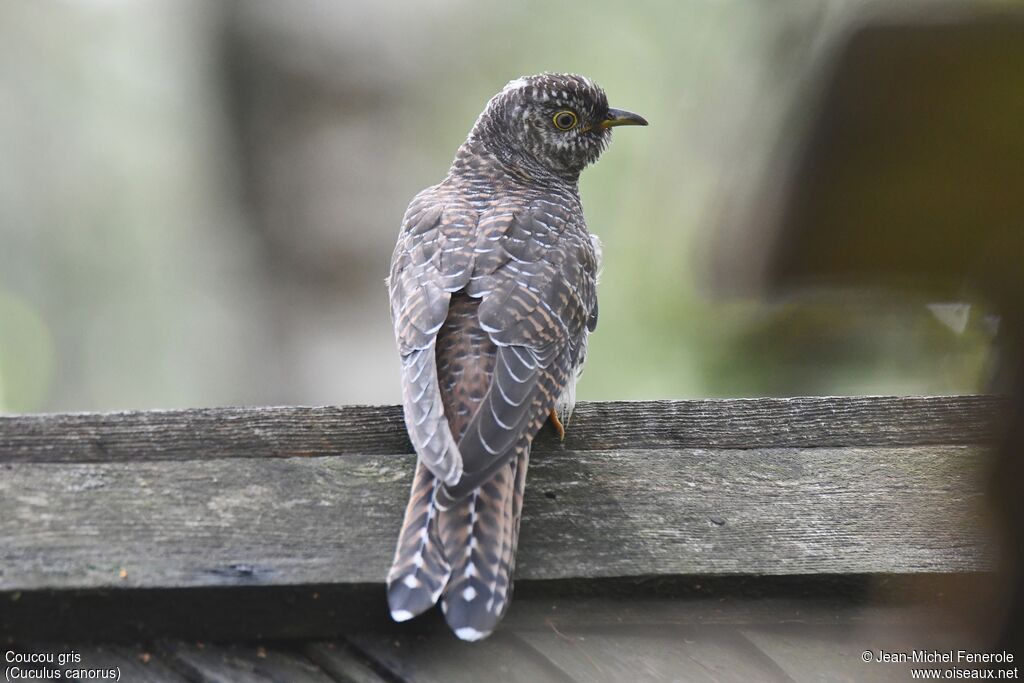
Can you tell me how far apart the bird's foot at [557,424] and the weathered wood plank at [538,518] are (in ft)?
0.50

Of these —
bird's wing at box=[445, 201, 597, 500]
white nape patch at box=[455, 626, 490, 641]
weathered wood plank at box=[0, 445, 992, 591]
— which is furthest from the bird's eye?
white nape patch at box=[455, 626, 490, 641]

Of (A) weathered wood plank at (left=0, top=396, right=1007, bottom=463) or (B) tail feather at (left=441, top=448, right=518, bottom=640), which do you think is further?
(A) weathered wood plank at (left=0, top=396, right=1007, bottom=463)

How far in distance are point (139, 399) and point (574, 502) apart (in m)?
4.07

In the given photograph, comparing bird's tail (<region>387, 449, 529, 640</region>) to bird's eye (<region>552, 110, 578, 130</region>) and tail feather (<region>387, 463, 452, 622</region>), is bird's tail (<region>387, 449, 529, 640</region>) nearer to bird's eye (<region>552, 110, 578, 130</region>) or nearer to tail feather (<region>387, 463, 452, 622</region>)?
tail feather (<region>387, 463, 452, 622</region>)

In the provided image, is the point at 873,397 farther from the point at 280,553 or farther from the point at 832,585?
the point at 280,553

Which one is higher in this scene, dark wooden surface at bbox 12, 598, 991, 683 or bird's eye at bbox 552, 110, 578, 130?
bird's eye at bbox 552, 110, 578, 130

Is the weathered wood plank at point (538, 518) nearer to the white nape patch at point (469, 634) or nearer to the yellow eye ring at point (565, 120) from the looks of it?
the white nape patch at point (469, 634)

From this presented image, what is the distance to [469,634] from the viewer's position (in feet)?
5.21

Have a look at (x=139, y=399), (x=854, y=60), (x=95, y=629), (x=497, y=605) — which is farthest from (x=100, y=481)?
(x=139, y=399)

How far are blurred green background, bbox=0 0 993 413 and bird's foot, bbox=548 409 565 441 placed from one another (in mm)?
2157

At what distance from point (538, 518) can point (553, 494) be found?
0.29 feet

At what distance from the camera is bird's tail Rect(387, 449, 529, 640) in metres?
1.60

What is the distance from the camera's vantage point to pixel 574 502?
6.41ft

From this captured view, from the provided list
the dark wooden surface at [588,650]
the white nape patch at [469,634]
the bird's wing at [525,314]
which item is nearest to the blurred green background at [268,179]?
the bird's wing at [525,314]
